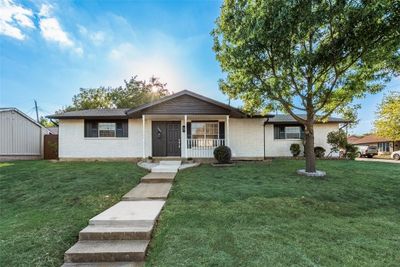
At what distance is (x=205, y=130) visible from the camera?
44.9 feet

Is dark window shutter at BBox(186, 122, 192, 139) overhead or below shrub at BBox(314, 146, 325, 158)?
overhead

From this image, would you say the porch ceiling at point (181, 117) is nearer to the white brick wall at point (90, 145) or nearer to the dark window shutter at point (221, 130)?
the dark window shutter at point (221, 130)

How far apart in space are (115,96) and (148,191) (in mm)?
27049

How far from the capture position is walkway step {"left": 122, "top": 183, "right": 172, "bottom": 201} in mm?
6016

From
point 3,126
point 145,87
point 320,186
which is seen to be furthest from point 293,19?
point 145,87

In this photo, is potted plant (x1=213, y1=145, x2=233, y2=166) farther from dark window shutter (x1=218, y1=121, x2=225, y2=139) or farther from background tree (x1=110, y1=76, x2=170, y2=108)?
background tree (x1=110, y1=76, x2=170, y2=108)

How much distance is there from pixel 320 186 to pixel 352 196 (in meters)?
1.00

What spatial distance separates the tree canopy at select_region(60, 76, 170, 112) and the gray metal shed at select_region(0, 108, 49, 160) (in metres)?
13.6

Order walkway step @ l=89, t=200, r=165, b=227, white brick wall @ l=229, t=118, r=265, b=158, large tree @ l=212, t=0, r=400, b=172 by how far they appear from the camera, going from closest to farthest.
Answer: walkway step @ l=89, t=200, r=165, b=227, large tree @ l=212, t=0, r=400, b=172, white brick wall @ l=229, t=118, r=265, b=158

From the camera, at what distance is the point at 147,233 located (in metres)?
3.84

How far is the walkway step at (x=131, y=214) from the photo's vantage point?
13.9ft

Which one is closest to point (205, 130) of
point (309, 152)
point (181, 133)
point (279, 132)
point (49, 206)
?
point (181, 133)

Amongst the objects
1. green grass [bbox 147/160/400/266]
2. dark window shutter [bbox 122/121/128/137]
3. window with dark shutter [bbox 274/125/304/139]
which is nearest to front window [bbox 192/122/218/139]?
dark window shutter [bbox 122/121/128/137]

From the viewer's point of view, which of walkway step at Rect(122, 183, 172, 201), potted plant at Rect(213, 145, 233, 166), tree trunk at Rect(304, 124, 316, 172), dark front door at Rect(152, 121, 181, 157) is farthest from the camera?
dark front door at Rect(152, 121, 181, 157)
